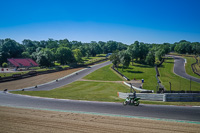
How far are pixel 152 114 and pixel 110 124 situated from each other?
A: 463cm

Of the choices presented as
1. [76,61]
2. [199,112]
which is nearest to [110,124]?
[199,112]

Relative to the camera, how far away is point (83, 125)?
10.9 meters

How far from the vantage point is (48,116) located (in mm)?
13109

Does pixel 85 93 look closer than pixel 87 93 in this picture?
No

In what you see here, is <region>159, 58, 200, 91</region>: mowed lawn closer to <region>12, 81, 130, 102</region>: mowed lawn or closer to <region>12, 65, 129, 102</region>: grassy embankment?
<region>12, 65, 129, 102</region>: grassy embankment

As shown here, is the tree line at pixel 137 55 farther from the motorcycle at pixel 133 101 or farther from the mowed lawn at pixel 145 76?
A: the motorcycle at pixel 133 101

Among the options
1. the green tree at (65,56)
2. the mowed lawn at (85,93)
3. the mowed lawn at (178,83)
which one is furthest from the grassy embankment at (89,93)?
the green tree at (65,56)

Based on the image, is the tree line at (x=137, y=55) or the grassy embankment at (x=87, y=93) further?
the tree line at (x=137, y=55)

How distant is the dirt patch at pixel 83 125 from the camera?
1006 centimetres

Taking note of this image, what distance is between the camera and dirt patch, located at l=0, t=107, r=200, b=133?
33.0ft

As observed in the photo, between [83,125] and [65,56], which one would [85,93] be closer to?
[83,125]

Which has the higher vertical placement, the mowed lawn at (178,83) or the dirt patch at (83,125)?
the dirt patch at (83,125)

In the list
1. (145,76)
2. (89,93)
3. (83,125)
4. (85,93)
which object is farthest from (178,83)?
(83,125)

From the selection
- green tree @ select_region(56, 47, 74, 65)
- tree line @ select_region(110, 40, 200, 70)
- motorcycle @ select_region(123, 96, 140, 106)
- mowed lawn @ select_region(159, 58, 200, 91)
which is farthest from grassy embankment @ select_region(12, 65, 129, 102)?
green tree @ select_region(56, 47, 74, 65)
